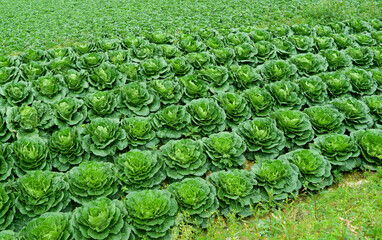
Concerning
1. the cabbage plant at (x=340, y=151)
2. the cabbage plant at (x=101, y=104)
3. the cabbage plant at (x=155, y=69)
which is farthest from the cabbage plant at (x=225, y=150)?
the cabbage plant at (x=155, y=69)

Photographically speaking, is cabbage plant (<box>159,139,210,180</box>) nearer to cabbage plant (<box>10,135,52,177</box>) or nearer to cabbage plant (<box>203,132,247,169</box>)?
cabbage plant (<box>203,132,247,169</box>)

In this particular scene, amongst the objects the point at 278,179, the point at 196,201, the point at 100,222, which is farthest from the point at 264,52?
the point at 100,222

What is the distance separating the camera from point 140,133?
4.27 meters

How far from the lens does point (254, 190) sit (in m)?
3.79

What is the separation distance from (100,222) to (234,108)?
8.67ft

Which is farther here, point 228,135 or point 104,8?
point 104,8

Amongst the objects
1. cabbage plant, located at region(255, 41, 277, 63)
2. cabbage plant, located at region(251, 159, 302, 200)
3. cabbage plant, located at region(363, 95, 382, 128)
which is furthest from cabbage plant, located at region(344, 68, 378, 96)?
cabbage plant, located at region(251, 159, 302, 200)

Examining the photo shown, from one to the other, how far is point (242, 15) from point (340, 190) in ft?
28.3

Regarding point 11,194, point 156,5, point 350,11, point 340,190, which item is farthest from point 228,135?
point 156,5

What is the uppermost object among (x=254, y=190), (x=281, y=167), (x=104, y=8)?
(x=281, y=167)

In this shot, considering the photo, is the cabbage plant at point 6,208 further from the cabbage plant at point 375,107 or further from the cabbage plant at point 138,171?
the cabbage plant at point 375,107

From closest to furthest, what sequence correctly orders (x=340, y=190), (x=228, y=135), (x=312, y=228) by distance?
(x=312, y=228), (x=340, y=190), (x=228, y=135)

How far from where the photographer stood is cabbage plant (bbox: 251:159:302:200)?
12.2ft

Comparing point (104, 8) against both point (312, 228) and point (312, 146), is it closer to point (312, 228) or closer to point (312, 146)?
point (312, 146)
